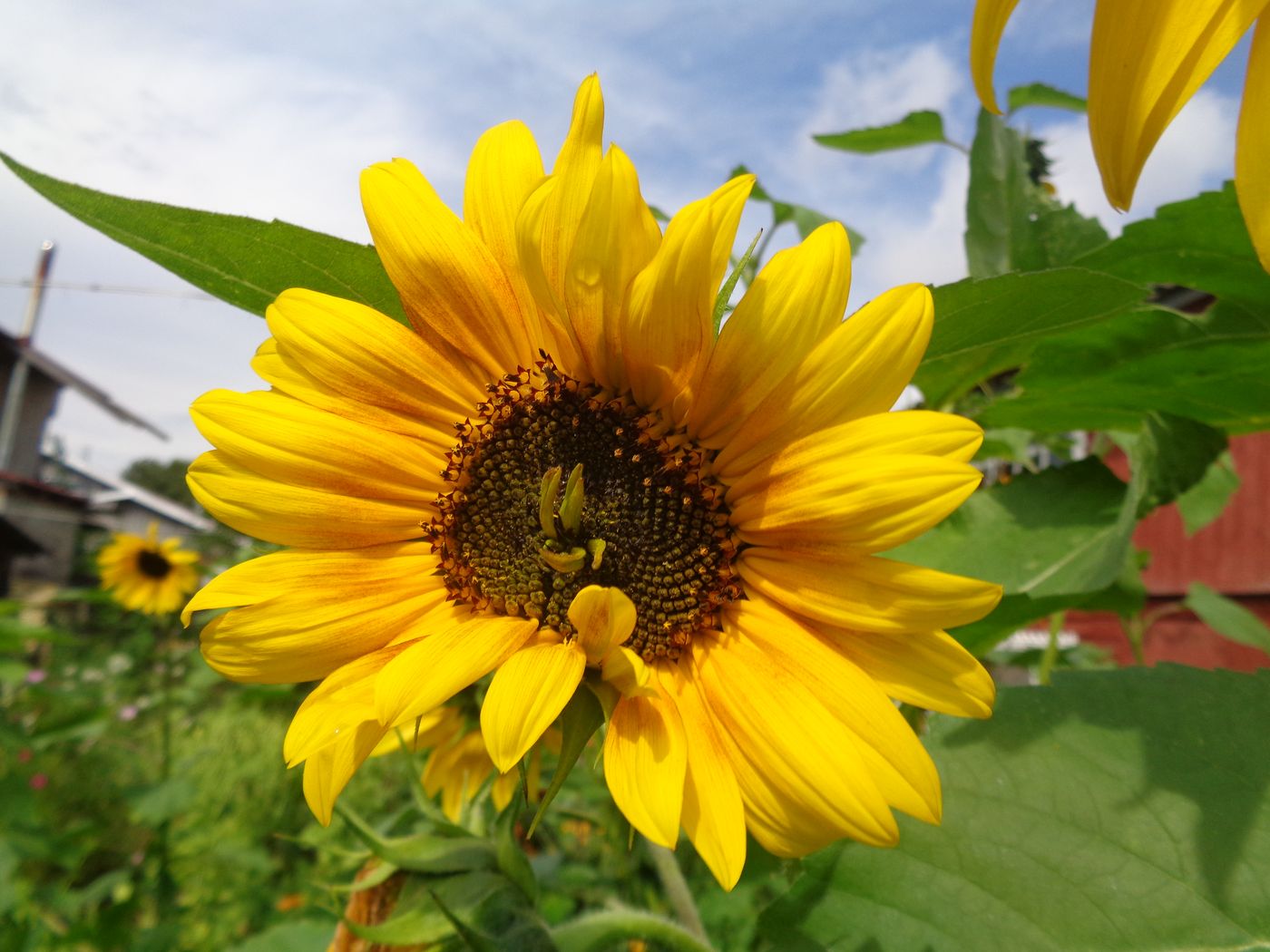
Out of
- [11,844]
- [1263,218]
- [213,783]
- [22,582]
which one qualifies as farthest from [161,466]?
[1263,218]

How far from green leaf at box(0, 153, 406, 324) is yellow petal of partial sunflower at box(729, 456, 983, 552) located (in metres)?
0.44

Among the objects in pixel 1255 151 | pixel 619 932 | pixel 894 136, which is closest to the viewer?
pixel 1255 151

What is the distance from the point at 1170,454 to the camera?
99 cm

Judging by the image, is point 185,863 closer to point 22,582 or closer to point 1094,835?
point 1094,835

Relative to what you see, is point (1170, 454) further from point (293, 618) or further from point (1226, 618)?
point (1226, 618)

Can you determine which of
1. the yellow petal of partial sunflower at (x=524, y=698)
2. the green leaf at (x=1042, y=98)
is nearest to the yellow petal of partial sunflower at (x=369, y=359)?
the yellow petal of partial sunflower at (x=524, y=698)

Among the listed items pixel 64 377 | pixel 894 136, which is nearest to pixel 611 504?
pixel 894 136

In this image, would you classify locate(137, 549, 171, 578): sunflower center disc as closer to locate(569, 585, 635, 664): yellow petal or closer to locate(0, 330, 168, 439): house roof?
locate(569, 585, 635, 664): yellow petal

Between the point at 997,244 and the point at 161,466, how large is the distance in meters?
54.1

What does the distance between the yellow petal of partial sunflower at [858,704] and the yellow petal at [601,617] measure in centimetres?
13

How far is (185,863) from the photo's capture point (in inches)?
170

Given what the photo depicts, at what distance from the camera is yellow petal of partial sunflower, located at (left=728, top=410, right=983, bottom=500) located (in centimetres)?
65

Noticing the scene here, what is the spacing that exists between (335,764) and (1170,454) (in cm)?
90

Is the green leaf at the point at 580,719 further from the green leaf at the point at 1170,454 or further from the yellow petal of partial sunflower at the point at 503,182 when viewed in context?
the green leaf at the point at 1170,454
